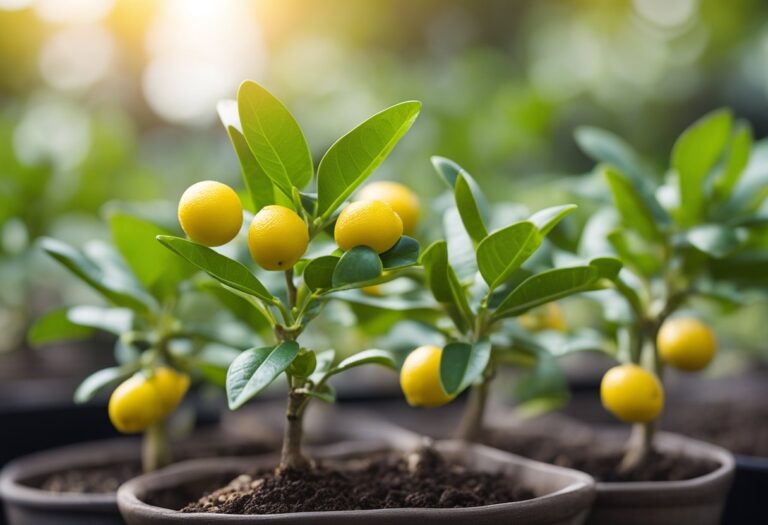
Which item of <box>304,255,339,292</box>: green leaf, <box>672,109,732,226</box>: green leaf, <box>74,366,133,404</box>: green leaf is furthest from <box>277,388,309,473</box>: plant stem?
<box>672,109,732,226</box>: green leaf

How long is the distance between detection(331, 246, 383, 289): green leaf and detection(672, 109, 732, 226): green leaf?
0.39m

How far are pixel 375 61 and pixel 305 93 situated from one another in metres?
0.23

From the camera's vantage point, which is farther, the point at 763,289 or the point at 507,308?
the point at 763,289

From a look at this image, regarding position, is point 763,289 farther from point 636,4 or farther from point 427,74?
point 636,4

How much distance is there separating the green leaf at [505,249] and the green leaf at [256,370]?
0.53 feet

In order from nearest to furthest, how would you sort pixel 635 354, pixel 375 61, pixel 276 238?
pixel 276 238 → pixel 635 354 → pixel 375 61

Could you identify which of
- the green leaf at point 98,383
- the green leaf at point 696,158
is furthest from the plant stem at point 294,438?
the green leaf at point 696,158

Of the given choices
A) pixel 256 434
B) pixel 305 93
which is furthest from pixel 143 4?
pixel 256 434

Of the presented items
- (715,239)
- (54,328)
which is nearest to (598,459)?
(715,239)

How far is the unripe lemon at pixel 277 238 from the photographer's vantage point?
553 mm

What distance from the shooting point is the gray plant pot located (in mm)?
546

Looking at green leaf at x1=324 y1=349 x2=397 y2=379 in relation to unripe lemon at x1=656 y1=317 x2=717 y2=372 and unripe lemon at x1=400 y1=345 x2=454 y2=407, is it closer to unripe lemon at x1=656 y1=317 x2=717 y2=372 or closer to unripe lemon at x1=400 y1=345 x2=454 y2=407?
unripe lemon at x1=400 y1=345 x2=454 y2=407

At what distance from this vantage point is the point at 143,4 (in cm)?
255

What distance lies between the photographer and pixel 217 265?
1.88 ft
